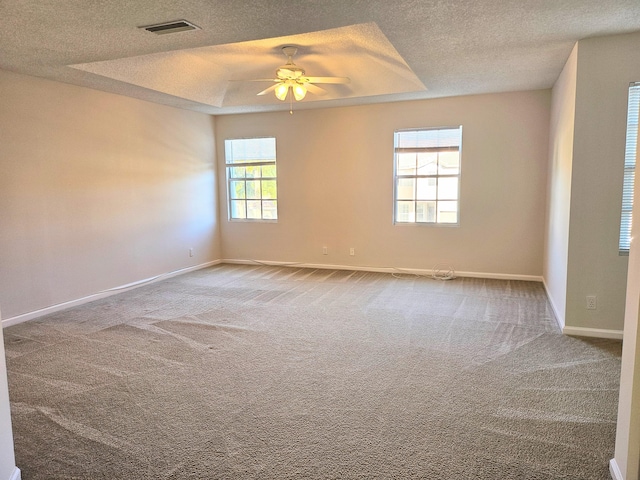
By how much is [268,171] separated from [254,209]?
0.74 metres

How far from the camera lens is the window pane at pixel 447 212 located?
6223mm

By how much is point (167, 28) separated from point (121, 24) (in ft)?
1.05

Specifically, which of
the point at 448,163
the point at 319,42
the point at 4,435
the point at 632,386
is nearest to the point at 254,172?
the point at 319,42

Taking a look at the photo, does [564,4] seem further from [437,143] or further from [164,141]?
[164,141]

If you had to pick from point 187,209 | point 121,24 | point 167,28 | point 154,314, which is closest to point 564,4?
point 167,28

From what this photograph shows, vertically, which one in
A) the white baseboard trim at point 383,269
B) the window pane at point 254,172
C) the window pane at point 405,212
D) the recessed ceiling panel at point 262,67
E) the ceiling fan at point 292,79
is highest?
the recessed ceiling panel at point 262,67

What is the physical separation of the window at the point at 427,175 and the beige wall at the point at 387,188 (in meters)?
0.13

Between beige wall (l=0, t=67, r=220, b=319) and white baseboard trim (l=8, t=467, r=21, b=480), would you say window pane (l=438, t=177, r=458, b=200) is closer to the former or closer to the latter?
beige wall (l=0, t=67, r=220, b=319)

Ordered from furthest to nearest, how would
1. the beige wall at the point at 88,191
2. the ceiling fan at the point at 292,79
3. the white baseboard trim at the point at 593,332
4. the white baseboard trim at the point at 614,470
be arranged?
the ceiling fan at the point at 292,79
the beige wall at the point at 88,191
the white baseboard trim at the point at 593,332
the white baseboard trim at the point at 614,470

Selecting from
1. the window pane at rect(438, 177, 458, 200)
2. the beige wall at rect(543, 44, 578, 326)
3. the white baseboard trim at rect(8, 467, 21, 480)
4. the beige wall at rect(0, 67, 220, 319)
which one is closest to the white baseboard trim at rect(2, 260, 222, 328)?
the beige wall at rect(0, 67, 220, 319)

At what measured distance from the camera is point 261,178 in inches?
289

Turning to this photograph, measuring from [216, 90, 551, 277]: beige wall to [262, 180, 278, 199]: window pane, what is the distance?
176mm

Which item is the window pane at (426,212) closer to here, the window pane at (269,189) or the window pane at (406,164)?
the window pane at (406,164)

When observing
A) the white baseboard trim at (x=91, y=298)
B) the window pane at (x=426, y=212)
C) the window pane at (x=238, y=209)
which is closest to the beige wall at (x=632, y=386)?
the window pane at (x=426, y=212)
